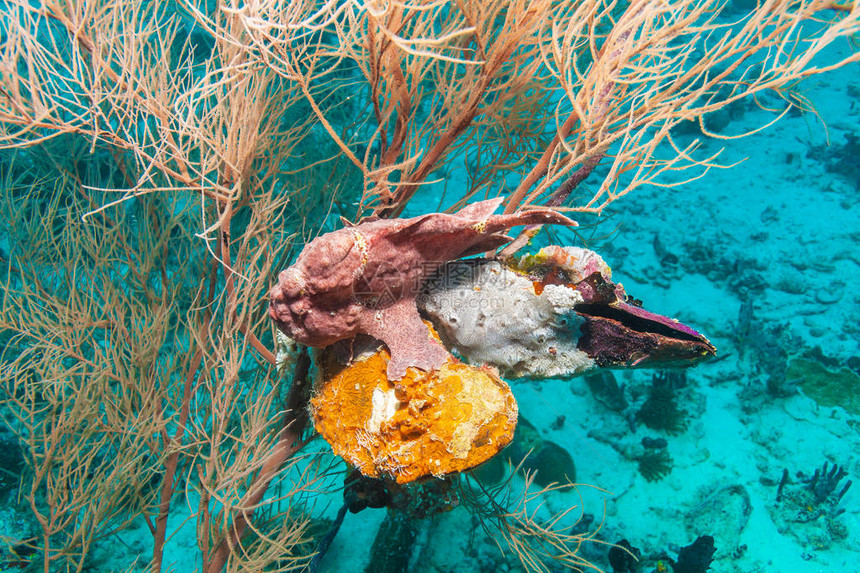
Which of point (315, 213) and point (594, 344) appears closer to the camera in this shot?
point (594, 344)

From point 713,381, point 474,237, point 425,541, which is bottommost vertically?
point 425,541

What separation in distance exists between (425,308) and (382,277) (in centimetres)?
46

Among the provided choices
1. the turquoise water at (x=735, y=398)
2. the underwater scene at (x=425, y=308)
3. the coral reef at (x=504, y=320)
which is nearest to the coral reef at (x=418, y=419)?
the underwater scene at (x=425, y=308)

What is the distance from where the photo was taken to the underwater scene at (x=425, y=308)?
1971 millimetres

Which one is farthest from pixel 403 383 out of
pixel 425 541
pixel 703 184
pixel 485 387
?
pixel 703 184

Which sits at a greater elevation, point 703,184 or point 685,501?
point 703,184

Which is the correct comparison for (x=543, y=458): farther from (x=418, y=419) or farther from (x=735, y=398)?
(x=418, y=419)

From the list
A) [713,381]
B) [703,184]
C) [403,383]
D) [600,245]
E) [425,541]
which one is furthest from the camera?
[703,184]

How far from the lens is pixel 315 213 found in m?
5.74

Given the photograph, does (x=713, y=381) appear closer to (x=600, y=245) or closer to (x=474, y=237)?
(x=600, y=245)

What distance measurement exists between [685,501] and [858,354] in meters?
4.10

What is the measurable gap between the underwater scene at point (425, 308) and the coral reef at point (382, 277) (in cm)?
1

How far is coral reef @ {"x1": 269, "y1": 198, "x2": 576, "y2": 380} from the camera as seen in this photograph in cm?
184

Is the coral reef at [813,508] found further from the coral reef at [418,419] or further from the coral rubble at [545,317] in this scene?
the coral reef at [418,419]
